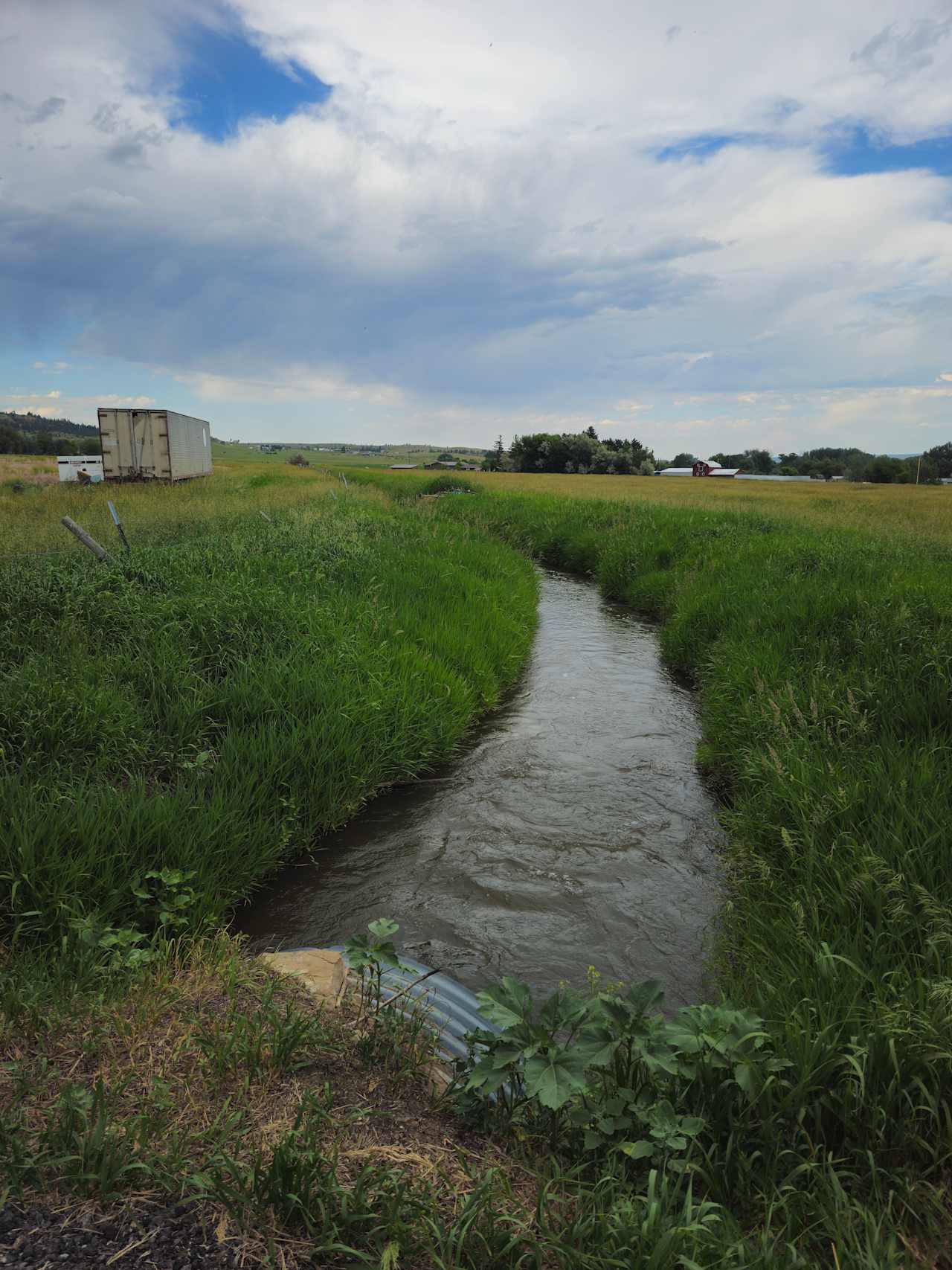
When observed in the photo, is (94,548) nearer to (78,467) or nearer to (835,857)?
(835,857)

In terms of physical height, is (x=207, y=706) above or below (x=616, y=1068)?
above

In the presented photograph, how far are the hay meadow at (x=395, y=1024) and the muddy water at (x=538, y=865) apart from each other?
296 mm

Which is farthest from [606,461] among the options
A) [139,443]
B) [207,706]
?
[207,706]

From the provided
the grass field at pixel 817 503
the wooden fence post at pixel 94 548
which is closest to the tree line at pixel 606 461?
the grass field at pixel 817 503

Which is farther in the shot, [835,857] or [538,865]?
[538,865]

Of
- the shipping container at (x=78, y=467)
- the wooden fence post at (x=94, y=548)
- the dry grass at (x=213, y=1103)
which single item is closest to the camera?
the dry grass at (x=213, y=1103)

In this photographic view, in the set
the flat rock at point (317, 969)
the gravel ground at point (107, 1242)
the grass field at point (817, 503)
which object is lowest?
the flat rock at point (317, 969)

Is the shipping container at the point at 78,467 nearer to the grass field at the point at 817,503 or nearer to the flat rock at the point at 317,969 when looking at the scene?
the grass field at the point at 817,503

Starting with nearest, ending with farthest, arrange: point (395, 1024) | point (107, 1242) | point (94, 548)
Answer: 1. point (107, 1242)
2. point (395, 1024)
3. point (94, 548)

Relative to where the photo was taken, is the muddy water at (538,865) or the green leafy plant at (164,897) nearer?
the green leafy plant at (164,897)

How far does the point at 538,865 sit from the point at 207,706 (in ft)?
10.4

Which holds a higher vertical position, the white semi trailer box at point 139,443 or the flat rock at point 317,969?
the white semi trailer box at point 139,443

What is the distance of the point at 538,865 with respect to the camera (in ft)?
18.4

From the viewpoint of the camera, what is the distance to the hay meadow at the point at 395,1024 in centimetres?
237
